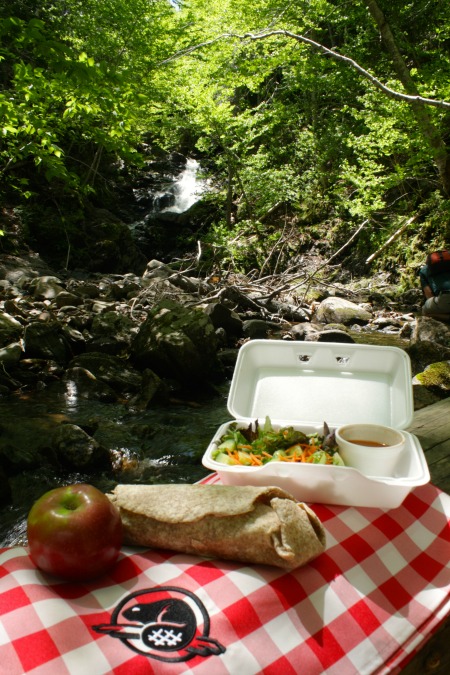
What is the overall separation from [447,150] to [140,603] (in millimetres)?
13531

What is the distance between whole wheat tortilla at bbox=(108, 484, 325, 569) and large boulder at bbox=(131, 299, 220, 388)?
18.7 feet

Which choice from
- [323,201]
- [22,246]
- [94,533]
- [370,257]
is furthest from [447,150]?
[94,533]

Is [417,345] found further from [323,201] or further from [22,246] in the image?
[22,246]

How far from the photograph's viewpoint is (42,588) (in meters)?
1.25

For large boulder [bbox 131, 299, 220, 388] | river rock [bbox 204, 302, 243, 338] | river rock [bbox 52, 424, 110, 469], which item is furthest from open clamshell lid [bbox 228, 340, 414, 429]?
river rock [bbox 204, 302, 243, 338]

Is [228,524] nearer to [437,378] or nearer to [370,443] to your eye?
[370,443]

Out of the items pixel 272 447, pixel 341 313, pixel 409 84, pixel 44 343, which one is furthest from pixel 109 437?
pixel 409 84

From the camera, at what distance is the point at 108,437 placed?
5340 mm

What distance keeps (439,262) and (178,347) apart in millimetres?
5212

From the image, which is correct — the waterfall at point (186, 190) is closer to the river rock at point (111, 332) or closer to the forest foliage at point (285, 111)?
the forest foliage at point (285, 111)

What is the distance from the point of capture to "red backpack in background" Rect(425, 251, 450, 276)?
893 centimetres

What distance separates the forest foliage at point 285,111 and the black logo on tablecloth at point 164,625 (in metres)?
9.21

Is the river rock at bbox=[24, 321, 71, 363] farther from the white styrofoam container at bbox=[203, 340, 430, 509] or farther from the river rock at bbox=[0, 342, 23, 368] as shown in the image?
the white styrofoam container at bbox=[203, 340, 430, 509]

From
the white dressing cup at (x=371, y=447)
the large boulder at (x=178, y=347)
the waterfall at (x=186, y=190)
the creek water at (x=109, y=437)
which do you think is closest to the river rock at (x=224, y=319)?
the large boulder at (x=178, y=347)
